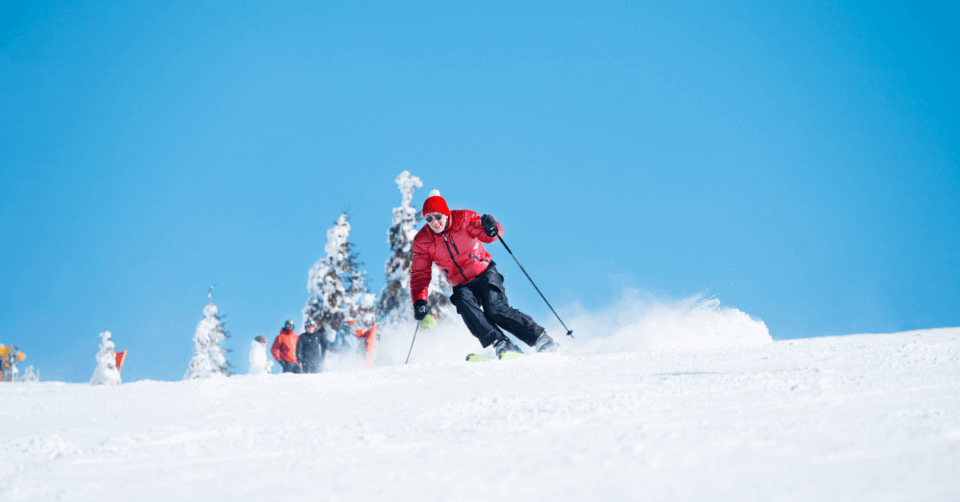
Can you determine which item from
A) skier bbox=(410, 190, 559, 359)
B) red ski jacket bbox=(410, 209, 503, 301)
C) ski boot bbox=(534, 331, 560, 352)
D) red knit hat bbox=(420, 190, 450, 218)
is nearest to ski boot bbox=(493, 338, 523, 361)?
skier bbox=(410, 190, 559, 359)

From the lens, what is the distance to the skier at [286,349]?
43.5 feet

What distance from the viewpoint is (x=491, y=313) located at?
659 cm

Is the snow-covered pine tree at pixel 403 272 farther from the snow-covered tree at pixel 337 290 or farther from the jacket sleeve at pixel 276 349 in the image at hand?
the jacket sleeve at pixel 276 349

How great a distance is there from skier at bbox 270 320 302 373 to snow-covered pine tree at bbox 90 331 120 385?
15234 millimetres

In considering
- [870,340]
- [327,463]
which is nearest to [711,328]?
[870,340]

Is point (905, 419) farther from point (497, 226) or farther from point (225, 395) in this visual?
point (497, 226)

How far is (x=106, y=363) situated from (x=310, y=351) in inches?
700

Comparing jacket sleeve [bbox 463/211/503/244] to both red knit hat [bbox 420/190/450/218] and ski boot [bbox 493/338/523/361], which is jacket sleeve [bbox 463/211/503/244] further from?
ski boot [bbox 493/338/523/361]

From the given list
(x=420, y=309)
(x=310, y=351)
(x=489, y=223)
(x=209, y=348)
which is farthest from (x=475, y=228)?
(x=209, y=348)

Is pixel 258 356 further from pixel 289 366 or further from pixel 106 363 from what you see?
pixel 106 363

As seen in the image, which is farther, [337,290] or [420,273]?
[337,290]

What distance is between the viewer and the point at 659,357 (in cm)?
457

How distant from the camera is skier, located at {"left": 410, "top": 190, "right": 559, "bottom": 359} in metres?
6.48

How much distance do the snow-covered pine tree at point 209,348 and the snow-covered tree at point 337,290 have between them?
697cm
